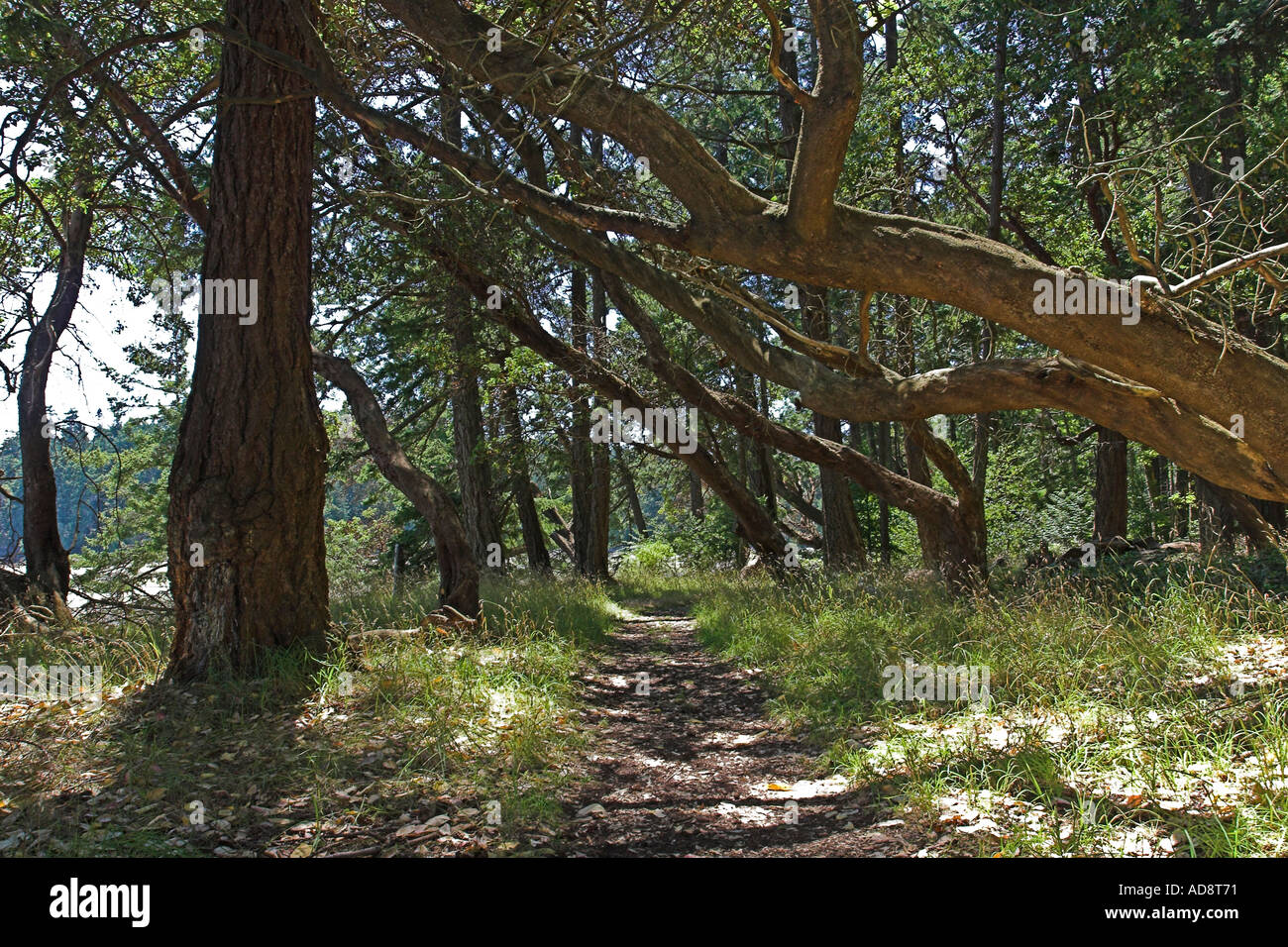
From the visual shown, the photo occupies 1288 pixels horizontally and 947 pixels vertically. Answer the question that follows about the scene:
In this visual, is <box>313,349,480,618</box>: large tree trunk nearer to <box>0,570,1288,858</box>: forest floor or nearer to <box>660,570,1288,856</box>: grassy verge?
<box>0,570,1288,858</box>: forest floor

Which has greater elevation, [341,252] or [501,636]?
[341,252]

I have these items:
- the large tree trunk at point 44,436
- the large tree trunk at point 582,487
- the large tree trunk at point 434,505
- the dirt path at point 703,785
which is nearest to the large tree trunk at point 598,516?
the large tree trunk at point 582,487

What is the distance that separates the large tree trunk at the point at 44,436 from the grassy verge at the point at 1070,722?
8.28 m

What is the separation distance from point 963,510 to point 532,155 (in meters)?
7.05

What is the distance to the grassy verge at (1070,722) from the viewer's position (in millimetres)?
3492

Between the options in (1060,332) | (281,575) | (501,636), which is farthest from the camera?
(501,636)

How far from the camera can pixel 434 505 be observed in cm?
884

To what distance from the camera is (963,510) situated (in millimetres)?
10914

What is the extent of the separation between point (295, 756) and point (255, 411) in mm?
2724

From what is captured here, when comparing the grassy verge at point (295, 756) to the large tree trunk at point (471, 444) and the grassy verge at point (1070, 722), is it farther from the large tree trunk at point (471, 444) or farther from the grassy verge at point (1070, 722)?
the large tree trunk at point (471, 444)

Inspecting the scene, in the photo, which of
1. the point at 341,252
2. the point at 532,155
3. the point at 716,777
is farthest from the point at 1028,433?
the point at 716,777

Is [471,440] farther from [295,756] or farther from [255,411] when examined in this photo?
[295,756]

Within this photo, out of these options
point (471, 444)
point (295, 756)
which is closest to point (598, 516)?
point (471, 444)
